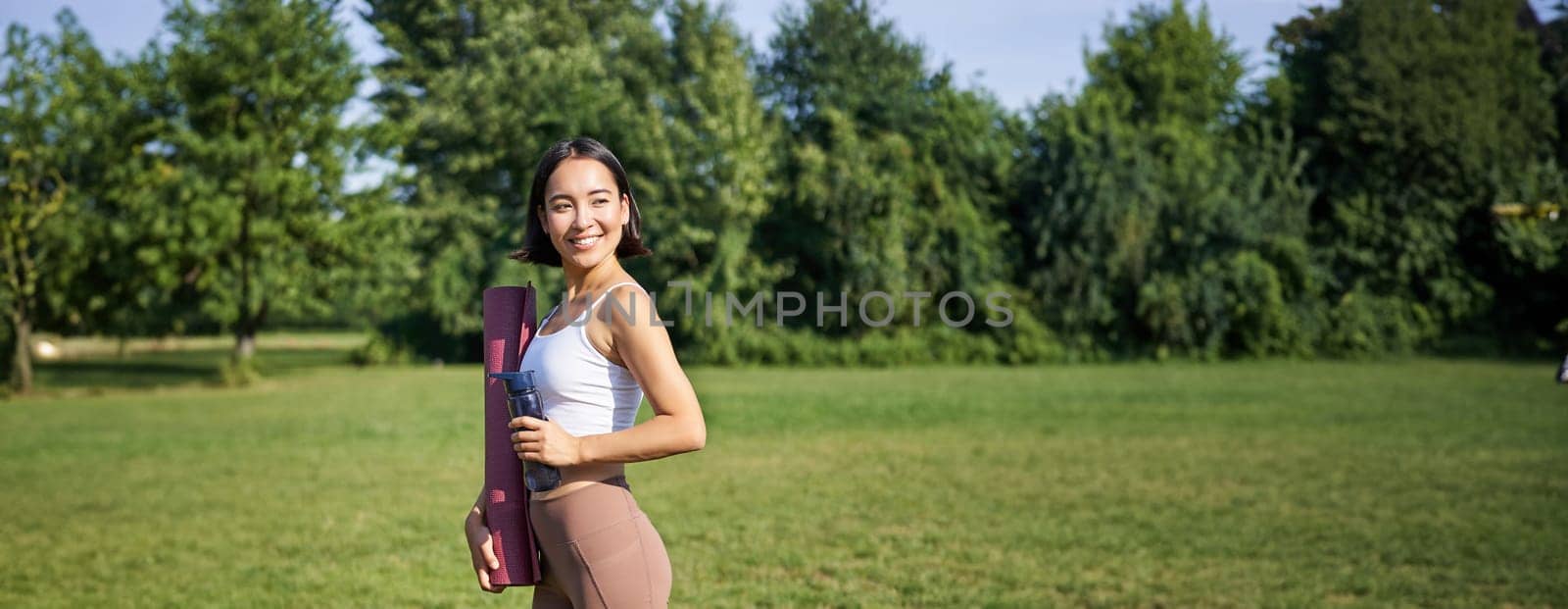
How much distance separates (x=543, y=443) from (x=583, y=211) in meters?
0.51

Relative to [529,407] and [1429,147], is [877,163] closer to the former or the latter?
[1429,147]

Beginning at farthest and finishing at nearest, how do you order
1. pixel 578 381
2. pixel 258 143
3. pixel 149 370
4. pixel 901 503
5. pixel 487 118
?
1. pixel 487 118
2. pixel 149 370
3. pixel 258 143
4. pixel 901 503
5. pixel 578 381

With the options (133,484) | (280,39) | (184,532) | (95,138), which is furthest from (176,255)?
(184,532)

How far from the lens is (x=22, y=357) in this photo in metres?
22.0

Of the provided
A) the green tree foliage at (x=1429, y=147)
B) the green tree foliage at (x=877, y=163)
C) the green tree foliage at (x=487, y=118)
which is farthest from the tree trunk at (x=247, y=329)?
the green tree foliage at (x=1429, y=147)

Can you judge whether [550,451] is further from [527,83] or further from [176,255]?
[527,83]

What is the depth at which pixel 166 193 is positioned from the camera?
928 inches

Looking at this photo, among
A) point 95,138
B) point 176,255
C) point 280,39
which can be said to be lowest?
point 176,255

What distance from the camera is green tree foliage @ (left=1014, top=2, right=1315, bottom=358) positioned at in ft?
95.0

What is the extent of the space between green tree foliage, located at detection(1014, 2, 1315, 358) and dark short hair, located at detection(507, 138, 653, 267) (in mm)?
27733

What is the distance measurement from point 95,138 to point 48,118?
5.56 feet

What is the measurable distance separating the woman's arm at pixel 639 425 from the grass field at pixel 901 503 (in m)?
3.99

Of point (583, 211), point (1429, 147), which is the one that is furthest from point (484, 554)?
point (1429, 147)

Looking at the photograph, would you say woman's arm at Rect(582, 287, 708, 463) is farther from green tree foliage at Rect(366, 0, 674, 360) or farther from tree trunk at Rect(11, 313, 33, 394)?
green tree foliage at Rect(366, 0, 674, 360)
